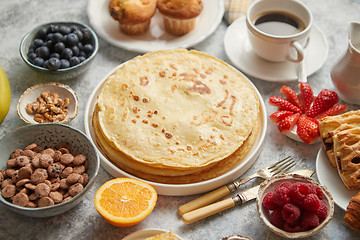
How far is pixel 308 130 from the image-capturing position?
1.98 metres

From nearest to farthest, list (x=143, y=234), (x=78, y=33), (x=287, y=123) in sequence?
(x=143, y=234), (x=287, y=123), (x=78, y=33)

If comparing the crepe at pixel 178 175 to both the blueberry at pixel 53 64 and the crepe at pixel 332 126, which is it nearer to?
the crepe at pixel 332 126

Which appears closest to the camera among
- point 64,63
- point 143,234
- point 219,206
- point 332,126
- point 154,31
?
point 143,234

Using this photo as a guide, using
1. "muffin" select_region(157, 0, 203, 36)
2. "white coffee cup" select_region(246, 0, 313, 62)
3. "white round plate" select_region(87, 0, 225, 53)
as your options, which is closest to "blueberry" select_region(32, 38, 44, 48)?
"white round plate" select_region(87, 0, 225, 53)

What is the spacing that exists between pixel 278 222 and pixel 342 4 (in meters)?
1.98

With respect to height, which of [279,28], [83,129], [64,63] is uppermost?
[279,28]

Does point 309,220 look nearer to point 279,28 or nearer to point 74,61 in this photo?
point 279,28

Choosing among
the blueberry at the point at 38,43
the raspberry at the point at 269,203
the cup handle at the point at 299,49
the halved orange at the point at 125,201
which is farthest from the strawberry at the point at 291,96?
the blueberry at the point at 38,43

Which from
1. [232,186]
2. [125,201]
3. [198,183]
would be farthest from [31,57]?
[232,186]

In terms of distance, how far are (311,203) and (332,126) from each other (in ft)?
1.76

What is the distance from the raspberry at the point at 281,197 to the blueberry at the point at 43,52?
148cm

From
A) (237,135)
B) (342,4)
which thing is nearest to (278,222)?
(237,135)

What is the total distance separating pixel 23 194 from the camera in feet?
5.40

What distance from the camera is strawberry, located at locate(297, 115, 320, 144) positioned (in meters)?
1.98
